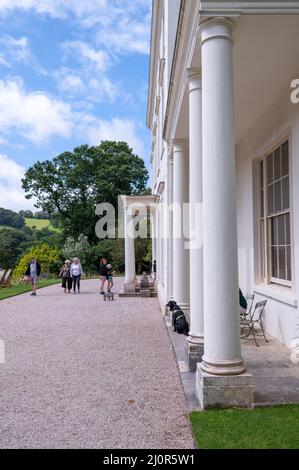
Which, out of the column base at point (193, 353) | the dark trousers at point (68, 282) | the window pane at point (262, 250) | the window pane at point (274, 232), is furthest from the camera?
the dark trousers at point (68, 282)

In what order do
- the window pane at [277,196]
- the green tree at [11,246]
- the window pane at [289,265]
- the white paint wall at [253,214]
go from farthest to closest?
the green tree at [11,246] < the window pane at [277,196] < the window pane at [289,265] < the white paint wall at [253,214]

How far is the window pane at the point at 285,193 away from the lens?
21.1 feet

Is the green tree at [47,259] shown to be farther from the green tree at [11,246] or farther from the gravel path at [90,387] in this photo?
the gravel path at [90,387]

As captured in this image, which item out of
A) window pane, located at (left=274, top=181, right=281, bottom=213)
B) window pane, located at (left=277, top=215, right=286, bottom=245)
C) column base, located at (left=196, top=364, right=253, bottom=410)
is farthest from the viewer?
window pane, located at (left=274, top=181, right=281, bottom=213)

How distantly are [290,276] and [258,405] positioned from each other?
9.97 feet

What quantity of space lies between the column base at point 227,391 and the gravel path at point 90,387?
32cm

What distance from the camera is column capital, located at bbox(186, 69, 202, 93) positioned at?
5.16 m

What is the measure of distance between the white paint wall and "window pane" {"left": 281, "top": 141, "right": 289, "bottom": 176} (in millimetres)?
153

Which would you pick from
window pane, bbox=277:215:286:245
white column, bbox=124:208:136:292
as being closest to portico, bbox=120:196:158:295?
white column, bbox=124:208:136:292

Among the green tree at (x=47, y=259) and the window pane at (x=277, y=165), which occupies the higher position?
the window pane at (x=277, y=165)

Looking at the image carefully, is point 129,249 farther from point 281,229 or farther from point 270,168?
point 281,229

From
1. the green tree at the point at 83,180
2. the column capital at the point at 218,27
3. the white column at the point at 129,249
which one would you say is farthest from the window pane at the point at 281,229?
the green tree at the point at 83,180

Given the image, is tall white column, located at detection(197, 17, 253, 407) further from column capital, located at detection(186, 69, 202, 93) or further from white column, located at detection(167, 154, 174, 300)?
white column, located at detection(167, 154, 174, 300)

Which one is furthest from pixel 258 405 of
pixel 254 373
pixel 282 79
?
pixel 282 79
